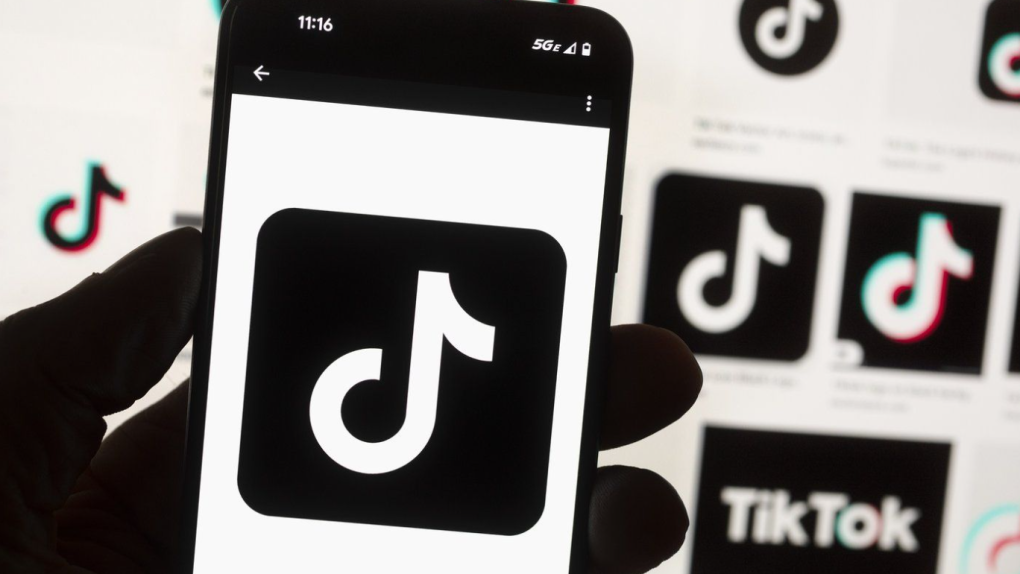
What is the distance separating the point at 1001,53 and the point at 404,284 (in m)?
0.50

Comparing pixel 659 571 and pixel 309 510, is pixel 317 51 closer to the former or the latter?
pixel 309 510

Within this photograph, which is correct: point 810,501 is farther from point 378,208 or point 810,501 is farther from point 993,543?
point 378,208

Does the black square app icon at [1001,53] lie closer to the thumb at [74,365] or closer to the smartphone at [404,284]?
the smartphone at [404,284]

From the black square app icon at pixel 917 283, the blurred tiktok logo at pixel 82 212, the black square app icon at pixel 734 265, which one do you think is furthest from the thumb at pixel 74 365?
the black square app icon at pixel 917 283

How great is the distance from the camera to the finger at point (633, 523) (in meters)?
→ 0.38

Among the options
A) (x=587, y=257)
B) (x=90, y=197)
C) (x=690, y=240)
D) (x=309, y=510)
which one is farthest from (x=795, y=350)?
(x=90, y=197)

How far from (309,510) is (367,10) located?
0.80 feet

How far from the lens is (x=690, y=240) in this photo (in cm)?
53

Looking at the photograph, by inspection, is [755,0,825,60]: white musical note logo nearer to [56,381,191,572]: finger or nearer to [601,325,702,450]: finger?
[601,325,702,450]: finger

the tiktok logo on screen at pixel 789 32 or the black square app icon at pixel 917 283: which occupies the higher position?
the tiktok logo on screen at pixel 789 32

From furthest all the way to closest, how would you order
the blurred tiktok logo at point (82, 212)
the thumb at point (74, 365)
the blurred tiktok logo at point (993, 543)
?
1. the blurred tiktok logo at point (993, 543)
2. the blurred tiktok logo at point (82, 212)
3. the thumb at point (74, 365)

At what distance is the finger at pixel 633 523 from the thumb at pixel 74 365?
231 mm

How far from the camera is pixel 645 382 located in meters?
0.40

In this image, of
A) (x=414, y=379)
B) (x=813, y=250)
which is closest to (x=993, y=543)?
(x=813, y=250)
